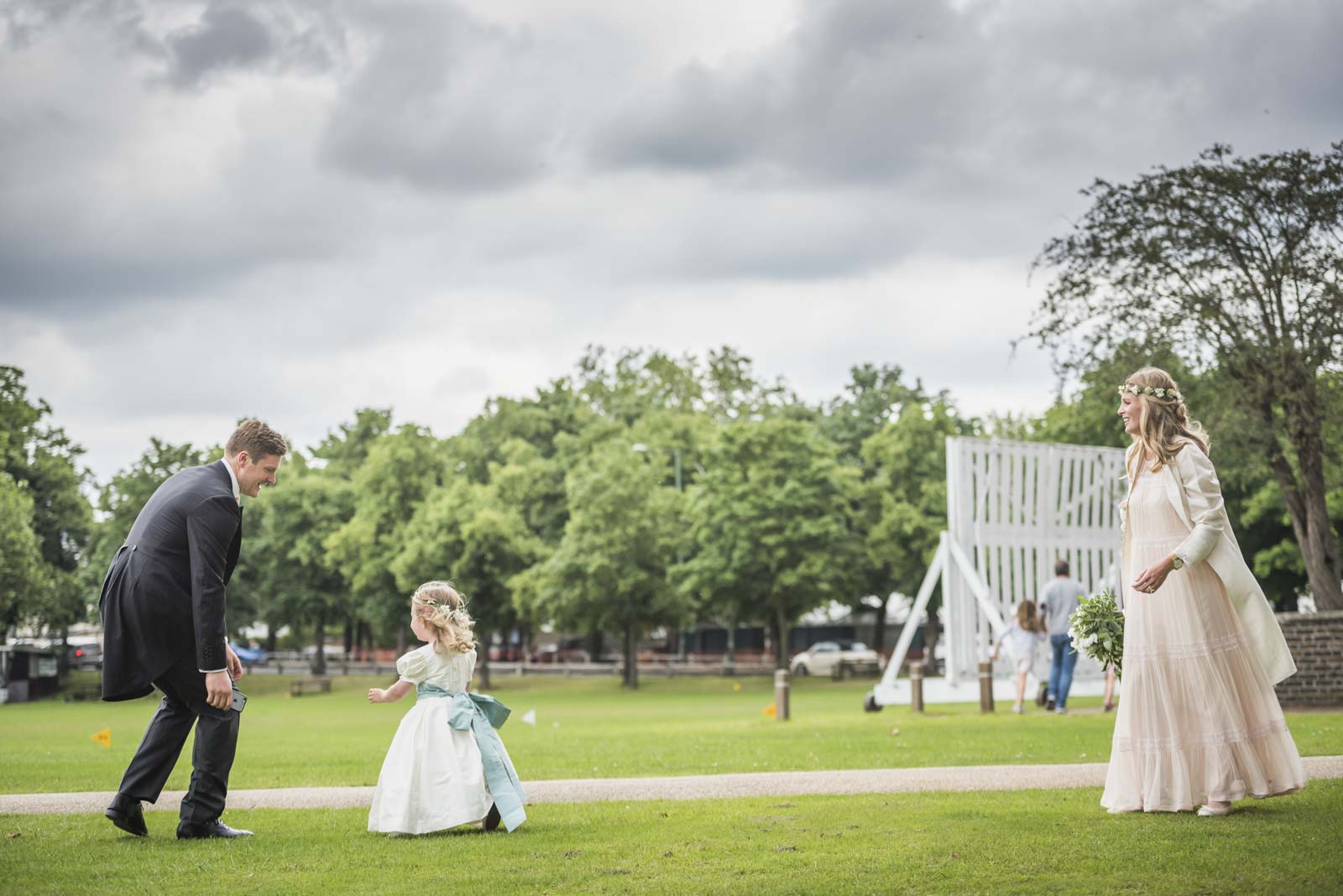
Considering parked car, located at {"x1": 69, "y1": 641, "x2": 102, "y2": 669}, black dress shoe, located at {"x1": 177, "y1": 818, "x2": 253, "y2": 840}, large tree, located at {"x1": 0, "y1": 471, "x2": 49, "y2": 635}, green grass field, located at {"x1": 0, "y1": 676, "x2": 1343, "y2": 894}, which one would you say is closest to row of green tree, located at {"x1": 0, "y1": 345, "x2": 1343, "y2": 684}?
large tree, located at {"x1": 0, "y1": 471, "x2": 49, "y2": 635}

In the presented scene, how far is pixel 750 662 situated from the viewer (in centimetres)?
5956

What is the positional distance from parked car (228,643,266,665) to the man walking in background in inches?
2121

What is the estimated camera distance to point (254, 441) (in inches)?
305

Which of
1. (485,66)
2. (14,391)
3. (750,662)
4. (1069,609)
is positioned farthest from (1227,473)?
(14,391)

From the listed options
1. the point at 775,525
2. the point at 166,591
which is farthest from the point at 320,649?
the point at 166,591

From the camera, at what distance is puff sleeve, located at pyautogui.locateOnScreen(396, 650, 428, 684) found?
813 centimetres

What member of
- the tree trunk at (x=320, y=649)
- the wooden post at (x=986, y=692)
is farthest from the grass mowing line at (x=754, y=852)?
the tree trunk at (x=320, y=649)

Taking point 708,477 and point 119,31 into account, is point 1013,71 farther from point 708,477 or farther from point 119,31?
point 708,477

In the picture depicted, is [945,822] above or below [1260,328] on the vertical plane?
below

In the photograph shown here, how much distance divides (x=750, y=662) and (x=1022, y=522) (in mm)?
35548

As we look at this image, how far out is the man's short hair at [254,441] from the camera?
25.3 ft

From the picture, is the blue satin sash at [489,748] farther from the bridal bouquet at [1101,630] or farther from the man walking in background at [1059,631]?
the man walking in background at [1059,631]

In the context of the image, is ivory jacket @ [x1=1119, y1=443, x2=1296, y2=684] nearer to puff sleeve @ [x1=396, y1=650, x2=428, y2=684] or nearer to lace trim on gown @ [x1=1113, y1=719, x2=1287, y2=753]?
lace trim on gown @ [x1=1113, y1=719, x2=1287, y2=753]

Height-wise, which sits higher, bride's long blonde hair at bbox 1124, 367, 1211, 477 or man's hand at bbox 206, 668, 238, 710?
bride's long blonde hair at bbox 1124, 367, 1211, 477
